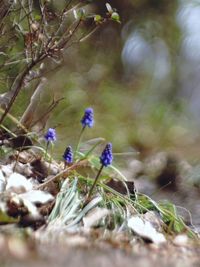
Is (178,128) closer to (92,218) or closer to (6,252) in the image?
(92,218)

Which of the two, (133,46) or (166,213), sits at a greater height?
(133,46)

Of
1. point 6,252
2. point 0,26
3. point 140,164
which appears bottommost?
point 6,252

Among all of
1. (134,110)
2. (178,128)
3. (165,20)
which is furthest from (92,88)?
(165,20)

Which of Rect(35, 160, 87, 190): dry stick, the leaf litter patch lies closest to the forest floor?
the leaf litter patch

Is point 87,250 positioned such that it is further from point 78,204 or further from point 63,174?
point 63,174

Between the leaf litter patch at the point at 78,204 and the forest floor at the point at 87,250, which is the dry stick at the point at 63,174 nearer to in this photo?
the leaf litter patch at the point at 78,204

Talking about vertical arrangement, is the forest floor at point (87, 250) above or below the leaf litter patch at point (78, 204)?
below

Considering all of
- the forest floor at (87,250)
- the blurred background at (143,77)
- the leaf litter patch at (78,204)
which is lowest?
the forest floor at (87,250)

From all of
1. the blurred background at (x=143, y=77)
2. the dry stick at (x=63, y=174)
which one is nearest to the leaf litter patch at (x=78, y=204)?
the dry stick at (x=63, y=174)
